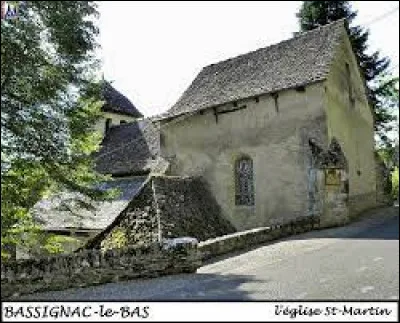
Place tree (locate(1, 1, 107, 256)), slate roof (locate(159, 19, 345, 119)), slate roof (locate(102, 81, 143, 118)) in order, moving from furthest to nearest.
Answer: slate roof (locate(102, 81, 143, 118)), slate roof (locate(159, 19, 345, 119)), tree (locate(1, 1, 107, 256))

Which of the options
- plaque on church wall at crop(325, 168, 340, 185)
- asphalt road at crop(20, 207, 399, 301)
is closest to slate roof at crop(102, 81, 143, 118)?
plaque on church wall at crop(325, 168, 340, 185)

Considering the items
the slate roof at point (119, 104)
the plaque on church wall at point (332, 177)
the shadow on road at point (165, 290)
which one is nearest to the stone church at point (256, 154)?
the plaque on church wall at point (332, 177)

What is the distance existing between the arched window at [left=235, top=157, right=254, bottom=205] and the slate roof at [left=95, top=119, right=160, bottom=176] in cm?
530

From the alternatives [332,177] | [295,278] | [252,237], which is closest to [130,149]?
[332,177]

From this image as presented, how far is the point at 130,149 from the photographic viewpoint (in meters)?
26.8

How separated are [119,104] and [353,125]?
68.9 feet

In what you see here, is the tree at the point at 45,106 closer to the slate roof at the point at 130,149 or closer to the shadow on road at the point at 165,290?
the shadow on road at the point at 165,290

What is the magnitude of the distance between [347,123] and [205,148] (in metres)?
6.32

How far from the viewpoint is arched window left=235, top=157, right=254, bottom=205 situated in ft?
63.9

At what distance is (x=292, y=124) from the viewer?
715 inches

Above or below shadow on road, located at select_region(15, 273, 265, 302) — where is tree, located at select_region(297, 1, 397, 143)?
above

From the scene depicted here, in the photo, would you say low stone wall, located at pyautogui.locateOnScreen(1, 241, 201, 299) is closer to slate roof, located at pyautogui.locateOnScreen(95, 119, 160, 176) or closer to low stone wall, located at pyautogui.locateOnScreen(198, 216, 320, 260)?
low stone wall, located at pyautogui.locateOnScreen(198, 216, 320, 260)

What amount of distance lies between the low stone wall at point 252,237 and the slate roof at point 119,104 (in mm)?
22184

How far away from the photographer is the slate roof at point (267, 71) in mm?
18547
